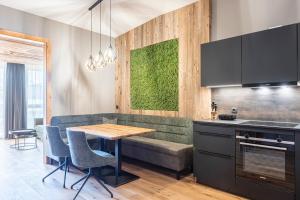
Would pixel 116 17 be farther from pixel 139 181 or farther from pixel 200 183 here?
pixel 200 183

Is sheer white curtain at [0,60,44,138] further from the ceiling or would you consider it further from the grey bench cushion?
the grey bench cushion

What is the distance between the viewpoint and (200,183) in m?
3.19

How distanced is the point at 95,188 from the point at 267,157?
7.67 feet

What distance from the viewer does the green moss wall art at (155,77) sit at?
4203 mm

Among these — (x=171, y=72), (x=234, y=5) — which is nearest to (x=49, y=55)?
(x=171, y=72)

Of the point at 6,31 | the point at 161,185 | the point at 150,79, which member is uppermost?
the point at 6,31

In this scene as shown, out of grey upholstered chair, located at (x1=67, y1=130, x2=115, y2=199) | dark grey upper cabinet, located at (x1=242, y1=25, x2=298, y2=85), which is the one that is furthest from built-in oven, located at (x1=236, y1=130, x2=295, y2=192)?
grey upholstered chair, located at (x1=67, y1=130, x2=115, y2=199)

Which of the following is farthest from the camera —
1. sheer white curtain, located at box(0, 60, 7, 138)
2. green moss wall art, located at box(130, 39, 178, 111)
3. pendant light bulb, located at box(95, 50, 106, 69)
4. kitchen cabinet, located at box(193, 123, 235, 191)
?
sheer white curtain, located at box(0, 60, 7, 138)

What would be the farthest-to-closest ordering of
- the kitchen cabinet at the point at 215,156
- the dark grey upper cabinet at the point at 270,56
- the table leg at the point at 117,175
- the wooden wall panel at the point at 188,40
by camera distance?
the wooden wall panel at the point at 188,40
the table leg at the point at 117,175
the kitchen cabinet at the point at 215,156
the dark grey upper cabinet at the point at 270,56

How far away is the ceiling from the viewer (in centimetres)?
372

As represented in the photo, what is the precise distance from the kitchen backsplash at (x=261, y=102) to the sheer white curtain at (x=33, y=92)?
22.4 feet

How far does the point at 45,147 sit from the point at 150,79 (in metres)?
2.61

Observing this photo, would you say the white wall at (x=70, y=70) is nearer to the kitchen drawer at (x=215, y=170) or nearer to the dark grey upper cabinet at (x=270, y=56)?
the kitchen drawer at (x=215, y=170)

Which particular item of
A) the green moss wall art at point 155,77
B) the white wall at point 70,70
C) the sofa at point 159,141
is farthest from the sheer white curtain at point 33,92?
the green moss wall art at point 155,77
